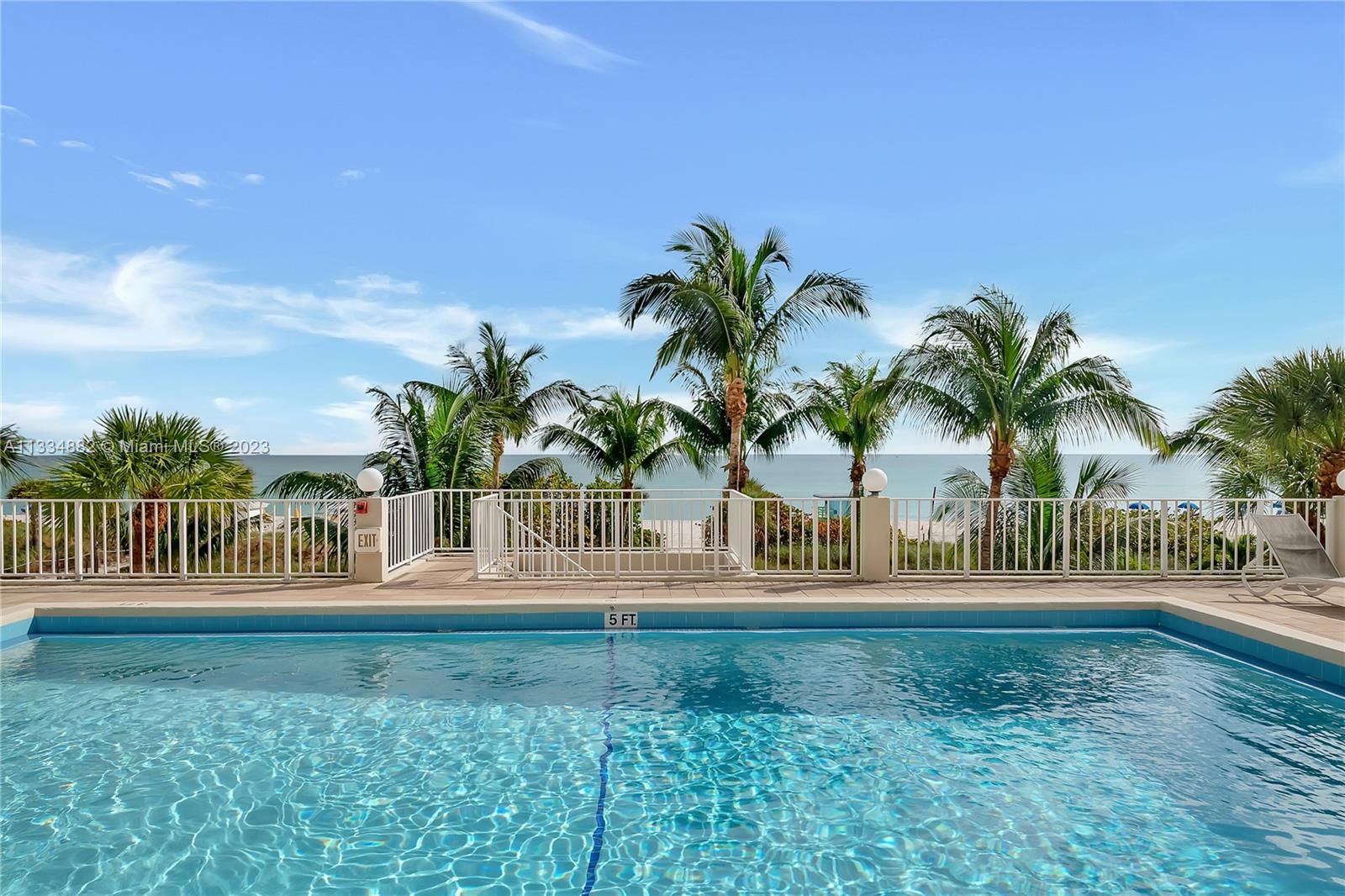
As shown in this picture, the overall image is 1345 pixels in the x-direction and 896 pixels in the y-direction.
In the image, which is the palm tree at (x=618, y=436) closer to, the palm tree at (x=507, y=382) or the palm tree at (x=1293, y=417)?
the palm tree at (x=507, y=382)

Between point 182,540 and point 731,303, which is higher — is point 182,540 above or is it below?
below

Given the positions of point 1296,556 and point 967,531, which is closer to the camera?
point 1296,556

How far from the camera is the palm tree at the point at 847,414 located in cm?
1502

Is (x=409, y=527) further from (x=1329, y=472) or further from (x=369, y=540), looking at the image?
(x=1329, y=472)

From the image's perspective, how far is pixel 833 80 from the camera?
11539 mm

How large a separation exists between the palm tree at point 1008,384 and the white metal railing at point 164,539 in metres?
8.36

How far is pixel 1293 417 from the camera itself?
9883 mm

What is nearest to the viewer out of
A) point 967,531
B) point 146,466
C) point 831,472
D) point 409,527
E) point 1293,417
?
point 967,531

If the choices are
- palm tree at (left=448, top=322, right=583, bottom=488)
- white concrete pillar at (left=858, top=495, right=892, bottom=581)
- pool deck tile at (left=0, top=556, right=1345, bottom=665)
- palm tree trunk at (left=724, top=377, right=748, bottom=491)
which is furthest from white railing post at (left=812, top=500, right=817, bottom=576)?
palm tree at (left=448, top=322, right=583, bottom=488)

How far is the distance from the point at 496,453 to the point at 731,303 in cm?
701

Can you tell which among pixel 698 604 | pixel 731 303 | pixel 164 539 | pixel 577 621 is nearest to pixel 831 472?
pixel 731 303

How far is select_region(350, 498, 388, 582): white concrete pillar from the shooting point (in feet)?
27.5

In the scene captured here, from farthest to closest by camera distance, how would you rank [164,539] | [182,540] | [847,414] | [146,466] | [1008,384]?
1. [847,414]
2. [164,539]
3. [1008,384]
4. [146,466]
5. [182,540]

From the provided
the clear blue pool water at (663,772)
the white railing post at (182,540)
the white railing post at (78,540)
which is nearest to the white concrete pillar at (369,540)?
the white railing post at (182,540)
